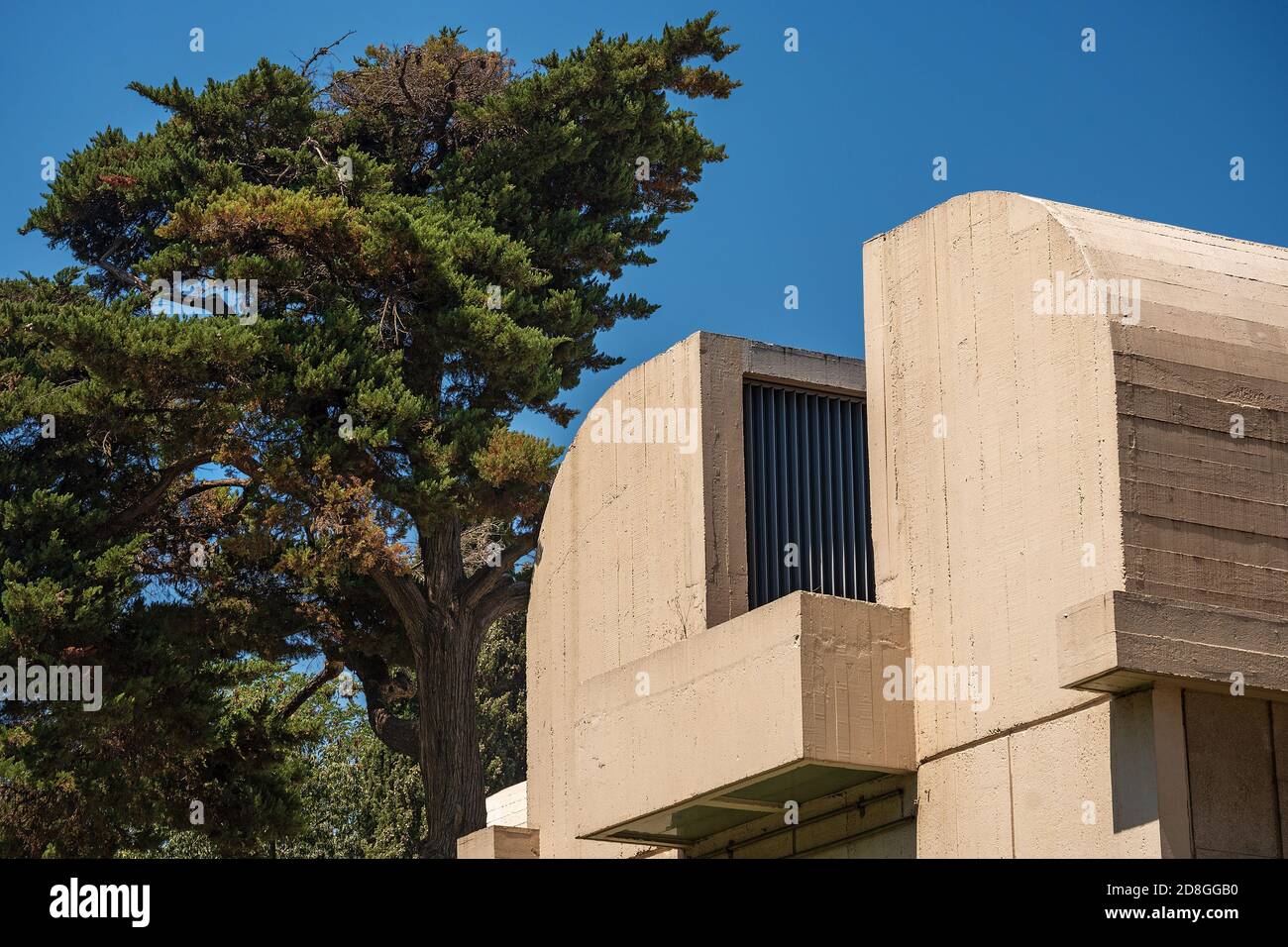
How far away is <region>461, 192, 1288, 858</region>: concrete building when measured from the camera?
365 inches

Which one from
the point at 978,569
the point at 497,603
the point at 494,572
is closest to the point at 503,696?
the point at 497,603

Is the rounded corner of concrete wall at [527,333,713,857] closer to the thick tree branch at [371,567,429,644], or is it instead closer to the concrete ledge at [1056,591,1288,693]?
the concrete ledge at [1056,591,1288,693]

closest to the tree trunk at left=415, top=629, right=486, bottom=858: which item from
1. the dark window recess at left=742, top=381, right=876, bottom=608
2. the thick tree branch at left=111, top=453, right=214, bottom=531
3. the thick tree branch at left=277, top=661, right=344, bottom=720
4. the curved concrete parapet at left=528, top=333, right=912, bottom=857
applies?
the thick tree branch at left=277, top=661, right=344, bottom=720

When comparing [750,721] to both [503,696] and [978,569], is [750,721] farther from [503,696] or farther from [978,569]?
[503,696]

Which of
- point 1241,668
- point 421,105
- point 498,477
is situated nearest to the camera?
point 1241,668

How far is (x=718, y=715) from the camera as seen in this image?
11.1 metres

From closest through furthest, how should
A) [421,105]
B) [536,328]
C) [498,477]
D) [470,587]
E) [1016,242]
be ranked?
[1016,242] < [498,477] < [536,328] < [470,587] < [421,105]

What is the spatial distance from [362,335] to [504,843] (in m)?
11.8

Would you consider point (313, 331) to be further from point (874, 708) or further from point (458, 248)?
point (874, 708)

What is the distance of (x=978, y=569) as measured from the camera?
1053cm

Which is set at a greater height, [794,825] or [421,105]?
[421,105]

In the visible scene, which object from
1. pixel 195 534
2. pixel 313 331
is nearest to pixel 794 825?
pixel 313 331

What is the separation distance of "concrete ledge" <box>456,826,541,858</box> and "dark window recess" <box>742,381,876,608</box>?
3.11 m
